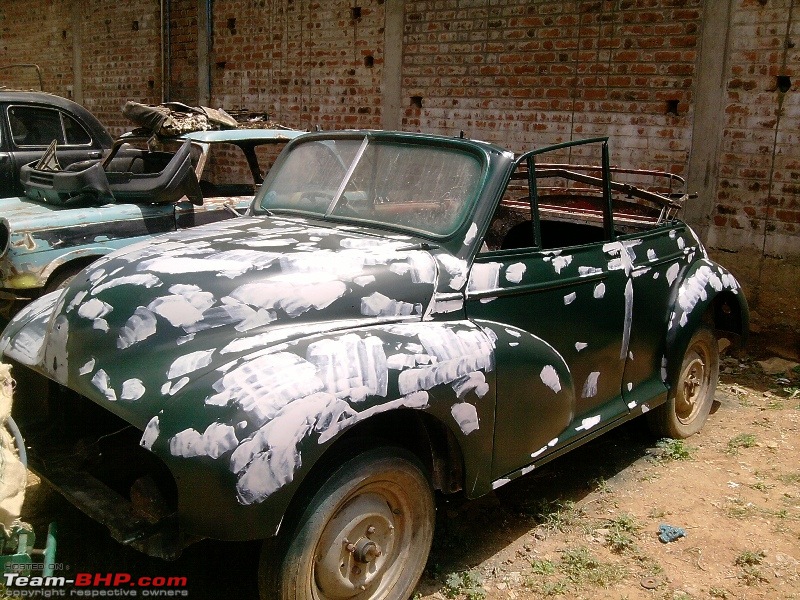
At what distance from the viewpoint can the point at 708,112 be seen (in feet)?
20.7

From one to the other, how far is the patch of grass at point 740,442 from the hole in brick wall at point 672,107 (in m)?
3.03

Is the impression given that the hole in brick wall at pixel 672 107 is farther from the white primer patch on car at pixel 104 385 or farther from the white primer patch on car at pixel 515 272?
the white primer patch on car at pixel 104 385

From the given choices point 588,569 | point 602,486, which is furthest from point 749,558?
point 602,486

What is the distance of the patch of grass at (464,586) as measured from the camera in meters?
3.02

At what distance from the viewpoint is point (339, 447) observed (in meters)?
2.59

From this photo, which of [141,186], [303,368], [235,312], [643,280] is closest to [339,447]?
[303,368]

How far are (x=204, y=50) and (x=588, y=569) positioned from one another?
32.0 ft

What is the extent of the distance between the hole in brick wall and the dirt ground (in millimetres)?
3034

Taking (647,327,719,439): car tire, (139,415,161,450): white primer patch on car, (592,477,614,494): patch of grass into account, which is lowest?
(592,477,614,494): patch of grass

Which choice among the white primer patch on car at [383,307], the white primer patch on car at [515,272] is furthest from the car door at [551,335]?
the white primer patch on car at [383,307]

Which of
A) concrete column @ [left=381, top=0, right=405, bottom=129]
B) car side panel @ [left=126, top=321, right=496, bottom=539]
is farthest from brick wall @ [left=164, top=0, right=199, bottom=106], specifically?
car side panel @ [left=126, top=321, right=496, bottom=539]

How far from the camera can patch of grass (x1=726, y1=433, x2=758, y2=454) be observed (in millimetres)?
4573

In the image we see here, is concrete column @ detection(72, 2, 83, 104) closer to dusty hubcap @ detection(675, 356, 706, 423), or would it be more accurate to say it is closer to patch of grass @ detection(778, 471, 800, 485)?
dusty hubcap @ detection(675, 356, 706, 423)

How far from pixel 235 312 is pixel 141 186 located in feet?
11.1
